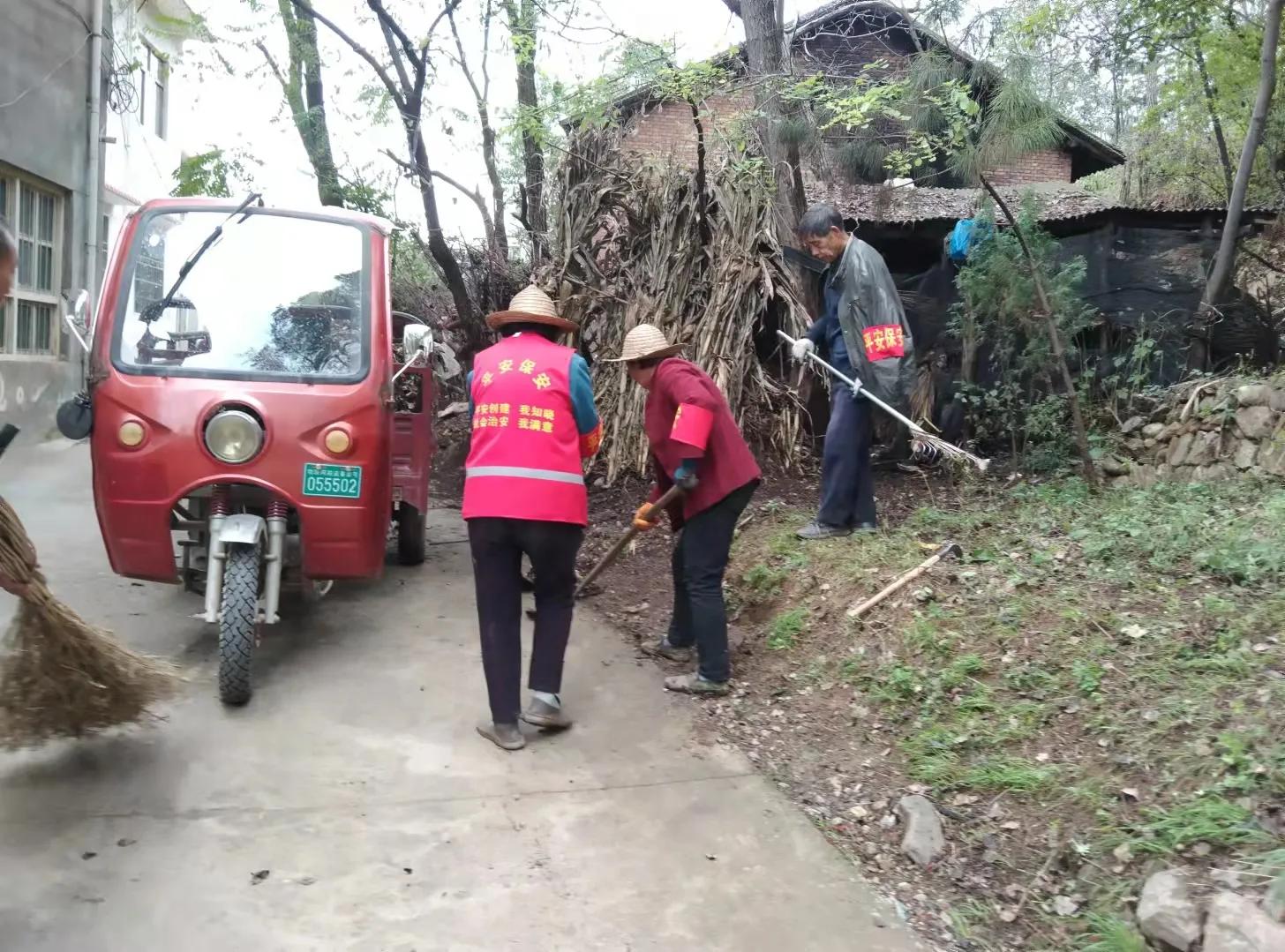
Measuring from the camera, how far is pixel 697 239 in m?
8.10

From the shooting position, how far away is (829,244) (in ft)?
19.0

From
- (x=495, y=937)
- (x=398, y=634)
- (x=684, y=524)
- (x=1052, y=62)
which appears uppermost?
(x=1052, y=62)

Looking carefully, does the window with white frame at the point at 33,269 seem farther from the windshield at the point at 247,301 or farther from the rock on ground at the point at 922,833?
the rock on ground at the point at 922,833

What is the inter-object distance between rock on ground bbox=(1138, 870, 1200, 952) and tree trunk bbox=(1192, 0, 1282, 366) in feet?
21.2

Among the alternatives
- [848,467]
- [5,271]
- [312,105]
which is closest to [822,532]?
[848,467]

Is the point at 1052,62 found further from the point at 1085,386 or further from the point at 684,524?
the point at 684,524

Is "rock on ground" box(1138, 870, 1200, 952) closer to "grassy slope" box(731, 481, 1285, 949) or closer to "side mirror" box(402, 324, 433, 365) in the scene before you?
"grassy slope" box(731, 481, 1285, 949)

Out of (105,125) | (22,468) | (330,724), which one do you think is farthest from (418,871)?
(105,125)

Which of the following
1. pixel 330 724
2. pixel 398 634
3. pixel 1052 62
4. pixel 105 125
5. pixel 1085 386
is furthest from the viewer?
pixel 105 125

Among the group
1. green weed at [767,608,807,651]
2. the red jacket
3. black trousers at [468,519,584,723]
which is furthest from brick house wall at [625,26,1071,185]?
black trousers at [468,519,584,723]

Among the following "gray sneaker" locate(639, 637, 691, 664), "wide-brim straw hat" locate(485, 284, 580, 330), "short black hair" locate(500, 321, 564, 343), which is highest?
"wide-brim straw hat" locate(485, 284, 580, 330)

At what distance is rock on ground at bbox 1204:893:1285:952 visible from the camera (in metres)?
2.42

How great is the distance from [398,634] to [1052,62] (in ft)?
28.4

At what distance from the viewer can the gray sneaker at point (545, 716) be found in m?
4.15
